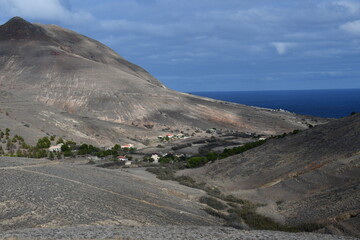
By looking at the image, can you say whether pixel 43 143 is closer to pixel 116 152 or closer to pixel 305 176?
pixel 116 152

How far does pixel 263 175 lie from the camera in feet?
100

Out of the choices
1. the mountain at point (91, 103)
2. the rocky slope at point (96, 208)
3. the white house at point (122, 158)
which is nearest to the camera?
the rocky slope at point (96, 208)

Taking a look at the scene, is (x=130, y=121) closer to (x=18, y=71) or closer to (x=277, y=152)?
(x=18, y=71)

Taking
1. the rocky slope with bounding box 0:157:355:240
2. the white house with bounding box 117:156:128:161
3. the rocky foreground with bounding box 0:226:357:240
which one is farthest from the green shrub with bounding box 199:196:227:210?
the white house with bounding box 117:156:128:161

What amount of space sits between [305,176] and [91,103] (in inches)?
2537

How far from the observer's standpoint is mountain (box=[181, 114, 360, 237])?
67.7ft

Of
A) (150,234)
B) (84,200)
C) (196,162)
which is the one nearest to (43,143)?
(196,162)

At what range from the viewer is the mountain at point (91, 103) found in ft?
224

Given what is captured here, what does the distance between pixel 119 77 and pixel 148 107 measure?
1511 cm

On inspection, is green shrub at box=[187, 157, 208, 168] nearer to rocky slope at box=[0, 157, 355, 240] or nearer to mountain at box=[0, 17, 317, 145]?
rocky slope at box=[0, 157, 355, 240]

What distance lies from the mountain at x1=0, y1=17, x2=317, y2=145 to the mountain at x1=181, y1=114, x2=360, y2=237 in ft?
107

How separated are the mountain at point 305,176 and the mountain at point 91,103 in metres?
32.5

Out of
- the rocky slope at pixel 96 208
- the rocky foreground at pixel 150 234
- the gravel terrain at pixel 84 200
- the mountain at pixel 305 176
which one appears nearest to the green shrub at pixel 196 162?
the mountain at pixel 305 176

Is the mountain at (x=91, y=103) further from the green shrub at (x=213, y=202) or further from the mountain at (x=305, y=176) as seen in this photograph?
the green shrub at (x=213, y=202)
